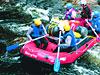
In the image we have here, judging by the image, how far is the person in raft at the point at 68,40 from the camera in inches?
429

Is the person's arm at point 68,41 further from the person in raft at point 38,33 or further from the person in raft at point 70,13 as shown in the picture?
the person in raft at point 70,13

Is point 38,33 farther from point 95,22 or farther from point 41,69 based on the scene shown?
point 95,22

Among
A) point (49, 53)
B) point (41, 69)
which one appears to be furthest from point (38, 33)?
point (41, 69)

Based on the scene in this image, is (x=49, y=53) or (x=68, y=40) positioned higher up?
(x=68, y=40)

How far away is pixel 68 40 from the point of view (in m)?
11.0

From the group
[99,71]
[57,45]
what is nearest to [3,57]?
[57,45]

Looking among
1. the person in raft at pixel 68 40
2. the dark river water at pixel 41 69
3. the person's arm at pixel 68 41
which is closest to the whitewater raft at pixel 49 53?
the person in raft at pixel 68 40

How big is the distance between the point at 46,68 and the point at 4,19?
6.67 m

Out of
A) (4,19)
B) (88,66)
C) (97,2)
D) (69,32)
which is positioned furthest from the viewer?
(97,2)

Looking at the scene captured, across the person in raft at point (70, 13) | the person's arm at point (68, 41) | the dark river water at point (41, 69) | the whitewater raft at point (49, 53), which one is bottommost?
the dark river water at point (41, 69)

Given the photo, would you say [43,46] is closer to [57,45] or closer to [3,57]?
[57,45]

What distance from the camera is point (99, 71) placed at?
37.3 feet

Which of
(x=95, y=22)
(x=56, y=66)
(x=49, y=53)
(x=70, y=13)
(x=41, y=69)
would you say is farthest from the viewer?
(x=70, y=13)

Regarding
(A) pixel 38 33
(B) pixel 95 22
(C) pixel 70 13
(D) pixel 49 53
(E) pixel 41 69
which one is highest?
(C) pixel 70 13
